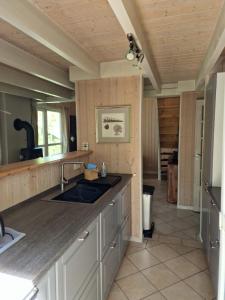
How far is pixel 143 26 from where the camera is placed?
182cm

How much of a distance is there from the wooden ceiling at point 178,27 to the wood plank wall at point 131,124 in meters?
0.52

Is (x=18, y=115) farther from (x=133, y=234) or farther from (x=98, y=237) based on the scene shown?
(x=98, y=237)

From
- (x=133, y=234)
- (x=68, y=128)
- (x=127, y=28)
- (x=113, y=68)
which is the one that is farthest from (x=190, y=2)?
(x=68, y=128)

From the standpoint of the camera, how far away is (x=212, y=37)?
6.64 ft

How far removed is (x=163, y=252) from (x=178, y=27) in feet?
7.90

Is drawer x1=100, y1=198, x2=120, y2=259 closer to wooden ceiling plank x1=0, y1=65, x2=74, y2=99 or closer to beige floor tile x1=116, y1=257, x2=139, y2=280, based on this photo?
beige floor tile x1=116, y1=257, x2=139, y2=280

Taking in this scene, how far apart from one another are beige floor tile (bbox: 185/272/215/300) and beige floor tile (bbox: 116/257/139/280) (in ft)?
1.76

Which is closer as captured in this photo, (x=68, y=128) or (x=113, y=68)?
(x=113, y=68)

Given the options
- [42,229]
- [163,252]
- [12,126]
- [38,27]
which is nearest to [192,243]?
[163,252]

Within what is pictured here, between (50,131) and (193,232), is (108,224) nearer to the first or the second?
(193,232)

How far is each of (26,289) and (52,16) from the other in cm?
174

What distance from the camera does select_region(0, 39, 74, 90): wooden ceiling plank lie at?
217cm

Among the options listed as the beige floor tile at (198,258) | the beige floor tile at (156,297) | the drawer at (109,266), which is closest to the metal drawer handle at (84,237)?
the drawer at (109,266)

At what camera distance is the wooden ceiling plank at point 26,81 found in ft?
10.3
